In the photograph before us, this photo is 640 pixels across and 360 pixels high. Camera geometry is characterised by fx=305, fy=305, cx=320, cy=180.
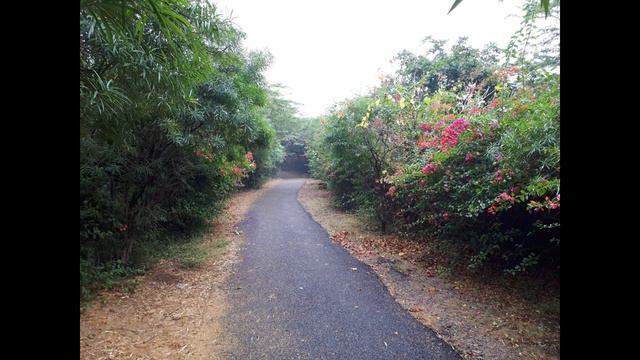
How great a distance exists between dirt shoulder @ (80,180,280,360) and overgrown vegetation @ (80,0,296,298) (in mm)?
382

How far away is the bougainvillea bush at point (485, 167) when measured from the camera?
104 inches

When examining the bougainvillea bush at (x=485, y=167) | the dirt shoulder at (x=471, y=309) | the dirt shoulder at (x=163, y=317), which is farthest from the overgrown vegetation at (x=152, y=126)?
the dirt shoulder at (x=471, y=309)

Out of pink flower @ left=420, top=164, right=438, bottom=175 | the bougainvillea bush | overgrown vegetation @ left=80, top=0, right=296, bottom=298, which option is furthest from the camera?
pink flower @ left=420, top=164, right=438, bottom=175

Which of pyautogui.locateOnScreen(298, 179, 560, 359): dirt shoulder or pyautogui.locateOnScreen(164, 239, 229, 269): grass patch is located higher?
pyautogui.locateOnScreen(298, 179, 560, 359): dirt shoulder

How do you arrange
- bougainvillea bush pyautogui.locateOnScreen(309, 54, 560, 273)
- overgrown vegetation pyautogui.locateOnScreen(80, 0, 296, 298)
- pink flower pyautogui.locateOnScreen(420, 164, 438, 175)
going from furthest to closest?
pink flower pyautogui.locateOnScreen(420, 164, 438, 175) < bougainvillea bush pyautogui.locateOnScreen(309, 54, 560, 273) < overgrown vegetation pyautogui.locateOnScreen(80, 0, 296, 298)

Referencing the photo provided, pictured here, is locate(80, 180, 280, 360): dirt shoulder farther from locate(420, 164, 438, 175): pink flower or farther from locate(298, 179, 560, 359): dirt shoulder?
locate(420, 164, 438, 175): pink flower

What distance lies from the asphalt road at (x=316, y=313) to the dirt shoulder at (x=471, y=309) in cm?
18

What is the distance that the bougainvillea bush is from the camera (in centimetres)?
264

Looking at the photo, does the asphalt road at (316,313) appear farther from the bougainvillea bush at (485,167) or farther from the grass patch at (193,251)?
the bougainvillea bush at (485,167)

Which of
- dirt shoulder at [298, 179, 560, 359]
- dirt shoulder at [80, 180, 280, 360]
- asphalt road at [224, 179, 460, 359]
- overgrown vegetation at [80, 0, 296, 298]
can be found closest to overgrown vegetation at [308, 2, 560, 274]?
dirt shoulder at [298, 179, 560, 359]

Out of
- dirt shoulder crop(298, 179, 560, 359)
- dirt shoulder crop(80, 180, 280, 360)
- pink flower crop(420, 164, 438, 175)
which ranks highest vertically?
pink flower crop(420, 164, 438, 175)

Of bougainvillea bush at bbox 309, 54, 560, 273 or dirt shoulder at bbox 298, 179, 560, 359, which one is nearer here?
dirt shoulder at bbox 298, 179, 560, 359

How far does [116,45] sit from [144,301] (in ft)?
8.50
